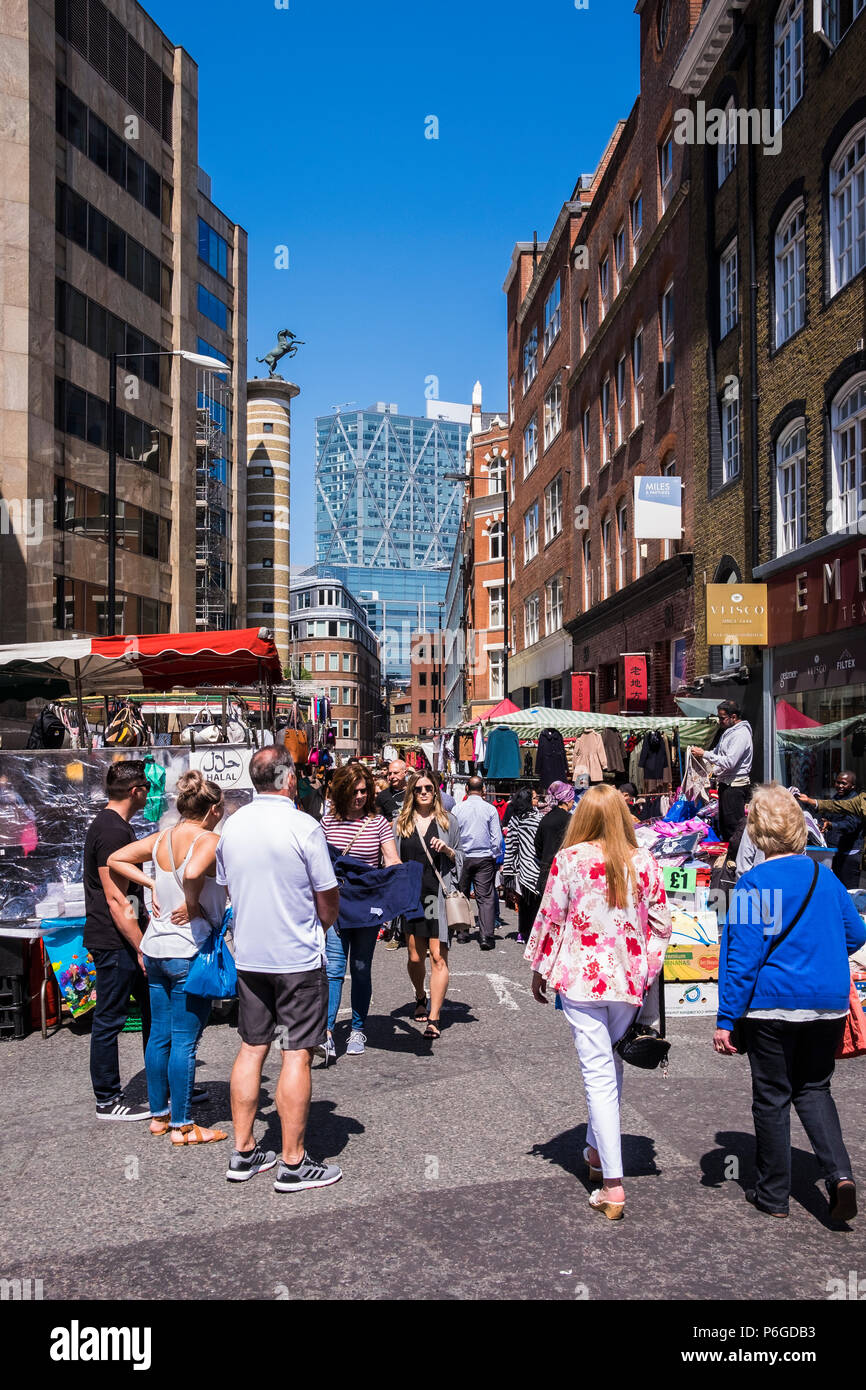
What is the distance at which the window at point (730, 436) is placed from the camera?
21.5 meters

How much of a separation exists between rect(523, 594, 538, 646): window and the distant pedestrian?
96.9ft

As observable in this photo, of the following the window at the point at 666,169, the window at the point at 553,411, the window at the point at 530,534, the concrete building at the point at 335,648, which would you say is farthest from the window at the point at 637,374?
the concrete building at the point at 335,648

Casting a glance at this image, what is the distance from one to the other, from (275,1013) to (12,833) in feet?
18.0

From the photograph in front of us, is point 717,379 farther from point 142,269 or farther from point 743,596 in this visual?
point 142,269

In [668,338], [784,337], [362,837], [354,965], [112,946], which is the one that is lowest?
[354,965]

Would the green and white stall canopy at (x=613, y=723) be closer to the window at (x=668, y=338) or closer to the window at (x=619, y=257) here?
the window at (x=668, y=338)

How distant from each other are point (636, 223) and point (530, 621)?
704 inches

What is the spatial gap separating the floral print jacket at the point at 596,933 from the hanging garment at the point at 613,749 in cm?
1594

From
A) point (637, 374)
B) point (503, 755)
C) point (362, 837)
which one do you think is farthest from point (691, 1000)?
point (637, 374)

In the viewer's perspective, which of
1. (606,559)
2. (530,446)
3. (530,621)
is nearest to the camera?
(606,559)

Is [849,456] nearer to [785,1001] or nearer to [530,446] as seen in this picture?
[785,1001]

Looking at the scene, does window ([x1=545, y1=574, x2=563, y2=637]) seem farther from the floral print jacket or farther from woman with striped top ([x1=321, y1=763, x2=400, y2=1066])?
the floral print jacket

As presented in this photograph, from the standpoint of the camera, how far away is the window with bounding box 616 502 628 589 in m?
29.6

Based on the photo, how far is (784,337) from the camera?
63.0 ft
